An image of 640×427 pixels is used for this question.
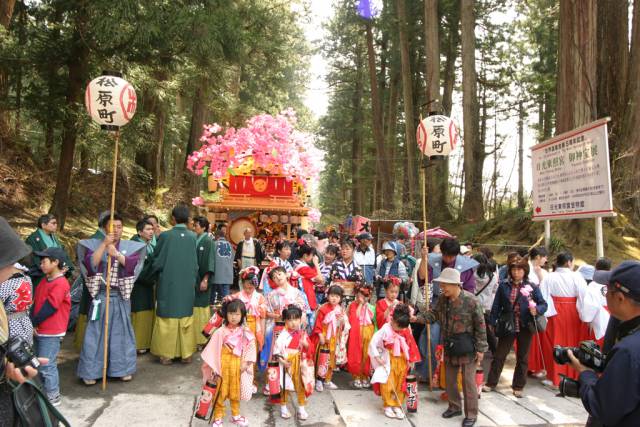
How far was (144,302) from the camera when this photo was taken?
5645 millimetres

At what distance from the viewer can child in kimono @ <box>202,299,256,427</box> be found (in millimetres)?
3738

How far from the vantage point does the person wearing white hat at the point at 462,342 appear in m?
3.98

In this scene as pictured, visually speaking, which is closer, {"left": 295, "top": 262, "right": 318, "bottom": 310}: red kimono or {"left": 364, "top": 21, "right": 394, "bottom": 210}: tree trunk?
{"left": 295, "top": 262, "right": 318, "bottom": 310}: red kimono

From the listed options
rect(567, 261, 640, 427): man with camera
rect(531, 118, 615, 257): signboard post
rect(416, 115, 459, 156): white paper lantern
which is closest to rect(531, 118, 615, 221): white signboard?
rect(531, 118, 615, 257): signboard post

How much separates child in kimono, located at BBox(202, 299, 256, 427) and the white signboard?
17.5 feet

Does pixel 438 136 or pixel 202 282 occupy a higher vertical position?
pixel 438 136

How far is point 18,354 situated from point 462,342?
11.7 feet

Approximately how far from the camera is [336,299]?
4875mm

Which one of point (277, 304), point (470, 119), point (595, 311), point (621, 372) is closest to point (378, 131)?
point (470, 119)

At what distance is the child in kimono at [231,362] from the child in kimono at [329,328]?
1.08 meters

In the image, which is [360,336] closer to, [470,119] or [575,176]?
[575,176]

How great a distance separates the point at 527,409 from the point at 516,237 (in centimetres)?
692

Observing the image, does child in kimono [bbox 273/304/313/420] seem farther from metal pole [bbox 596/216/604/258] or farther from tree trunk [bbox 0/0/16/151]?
tree trunk [bbox 0/0/16/151]

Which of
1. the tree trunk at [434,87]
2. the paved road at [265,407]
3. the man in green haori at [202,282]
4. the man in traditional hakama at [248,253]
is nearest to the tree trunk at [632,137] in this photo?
the tree trunk at [434,87]
